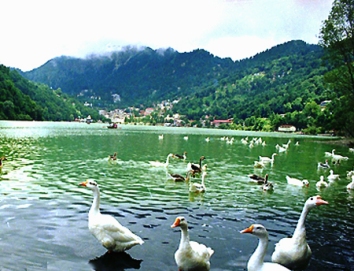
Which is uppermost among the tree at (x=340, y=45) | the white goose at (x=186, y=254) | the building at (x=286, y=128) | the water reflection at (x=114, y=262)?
the tree at (x=340, y=45)

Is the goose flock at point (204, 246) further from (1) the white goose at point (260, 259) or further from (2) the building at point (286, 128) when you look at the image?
(2) the building at point (286, 128)

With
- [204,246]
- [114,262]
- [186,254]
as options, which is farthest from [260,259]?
[114,262]

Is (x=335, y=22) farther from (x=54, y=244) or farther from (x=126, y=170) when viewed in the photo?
(x=54, y=244)

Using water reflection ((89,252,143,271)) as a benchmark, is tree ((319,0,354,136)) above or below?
above

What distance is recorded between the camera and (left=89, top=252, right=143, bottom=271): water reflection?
836 centimetres

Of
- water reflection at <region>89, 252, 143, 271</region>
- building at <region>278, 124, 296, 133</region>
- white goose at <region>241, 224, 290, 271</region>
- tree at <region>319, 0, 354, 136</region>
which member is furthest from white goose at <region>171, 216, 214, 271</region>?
building at <region>278, 124, 296, 133</region>

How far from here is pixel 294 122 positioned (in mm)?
148500

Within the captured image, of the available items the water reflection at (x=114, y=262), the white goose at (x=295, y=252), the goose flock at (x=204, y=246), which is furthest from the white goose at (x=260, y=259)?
the water reflection at (x=114, y=262)

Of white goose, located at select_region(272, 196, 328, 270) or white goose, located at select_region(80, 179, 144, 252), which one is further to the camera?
white goose, located at select_region(80, 179, 144, 252)

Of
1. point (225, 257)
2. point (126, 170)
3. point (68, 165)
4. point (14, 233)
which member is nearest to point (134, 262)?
point (225, 257)

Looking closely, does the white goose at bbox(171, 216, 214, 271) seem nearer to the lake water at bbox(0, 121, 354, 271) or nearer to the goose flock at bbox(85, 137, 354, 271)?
the goose flock at bbox(85, 137, 354, 271)

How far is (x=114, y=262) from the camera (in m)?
8.67

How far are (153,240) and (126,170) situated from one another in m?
13.8

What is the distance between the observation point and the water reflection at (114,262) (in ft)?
27.4
